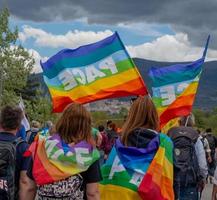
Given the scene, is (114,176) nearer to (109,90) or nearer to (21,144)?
(21,144)

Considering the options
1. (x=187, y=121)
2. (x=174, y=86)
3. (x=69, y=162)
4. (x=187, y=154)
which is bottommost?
(x=187, y=154)

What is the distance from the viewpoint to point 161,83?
11.5 metres

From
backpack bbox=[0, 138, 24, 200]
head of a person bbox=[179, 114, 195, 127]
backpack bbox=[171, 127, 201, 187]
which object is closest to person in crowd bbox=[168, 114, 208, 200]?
backpack bbox=[171, 127, 201, 187]

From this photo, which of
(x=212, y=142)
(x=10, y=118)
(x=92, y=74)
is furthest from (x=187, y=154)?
(x=212, y=142)

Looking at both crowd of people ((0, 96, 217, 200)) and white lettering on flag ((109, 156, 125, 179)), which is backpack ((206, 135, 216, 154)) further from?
white lettering on flag ((109, 156, 125, 179))

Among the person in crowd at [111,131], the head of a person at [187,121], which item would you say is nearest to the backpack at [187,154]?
the head of a person at [187,121]

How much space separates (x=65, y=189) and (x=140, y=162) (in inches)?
30.5

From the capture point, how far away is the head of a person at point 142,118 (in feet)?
18.1

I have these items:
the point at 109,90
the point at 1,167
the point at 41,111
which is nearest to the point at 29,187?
the point at 1,167

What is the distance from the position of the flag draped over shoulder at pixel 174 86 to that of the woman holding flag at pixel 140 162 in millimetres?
5062

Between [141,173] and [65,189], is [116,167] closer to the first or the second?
[141,173]

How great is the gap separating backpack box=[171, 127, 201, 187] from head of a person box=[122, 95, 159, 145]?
8.57ft

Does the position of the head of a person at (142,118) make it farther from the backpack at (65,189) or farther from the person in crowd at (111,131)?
the person in crowd at (111,131)

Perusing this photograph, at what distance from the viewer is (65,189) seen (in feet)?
16.2
